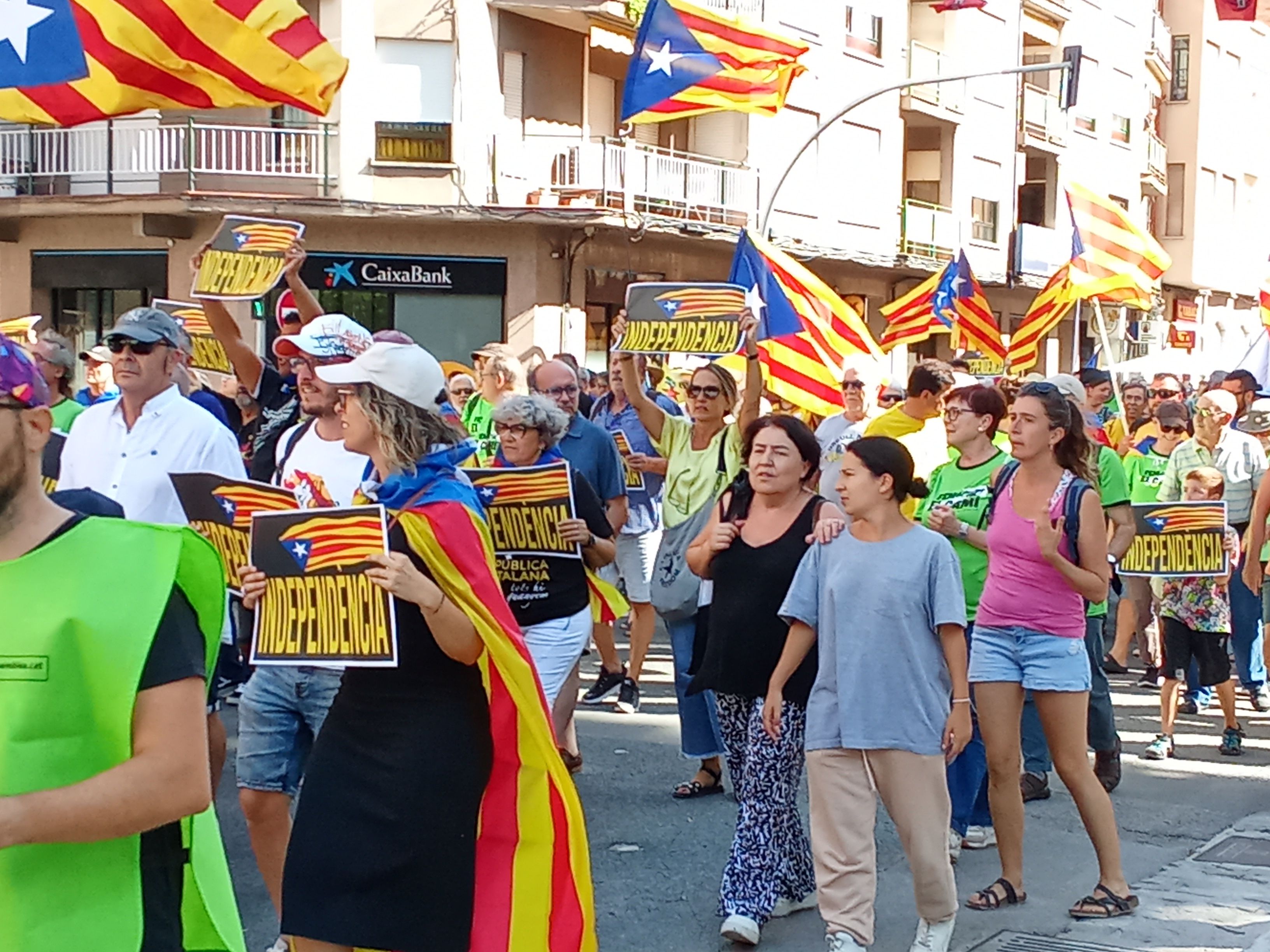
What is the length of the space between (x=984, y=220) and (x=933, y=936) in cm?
3619

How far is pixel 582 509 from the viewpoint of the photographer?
7336 mm

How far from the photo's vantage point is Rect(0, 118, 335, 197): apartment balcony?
25.0 metres

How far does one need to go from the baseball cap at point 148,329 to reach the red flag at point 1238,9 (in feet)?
42.4

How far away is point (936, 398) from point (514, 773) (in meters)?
4.77

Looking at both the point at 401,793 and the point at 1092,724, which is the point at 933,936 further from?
the point at 1092,724

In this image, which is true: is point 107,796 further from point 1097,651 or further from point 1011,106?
point 1011,106

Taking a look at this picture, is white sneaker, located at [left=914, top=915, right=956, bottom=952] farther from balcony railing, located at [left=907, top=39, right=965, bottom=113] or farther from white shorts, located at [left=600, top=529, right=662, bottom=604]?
balcony railing, located at [left=907, top=39, right=965, bottom=113]

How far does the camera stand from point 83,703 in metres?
2.40

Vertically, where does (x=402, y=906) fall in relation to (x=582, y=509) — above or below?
below

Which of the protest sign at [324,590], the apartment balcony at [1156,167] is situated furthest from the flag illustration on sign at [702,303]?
the apartment balcony at [1156,167]

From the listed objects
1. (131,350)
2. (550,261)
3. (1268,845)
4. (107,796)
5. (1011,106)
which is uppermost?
(1011,106)

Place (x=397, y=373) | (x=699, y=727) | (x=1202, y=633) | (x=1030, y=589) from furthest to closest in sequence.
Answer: (x=1202, y=633), (x=699, y=727), (x=1030, y=589), (x=397, y=373)

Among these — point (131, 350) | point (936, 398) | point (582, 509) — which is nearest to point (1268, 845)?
point (936, 398)

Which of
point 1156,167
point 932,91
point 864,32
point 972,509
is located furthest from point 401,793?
point 1156,167
